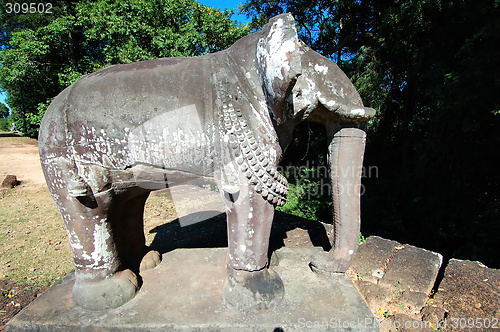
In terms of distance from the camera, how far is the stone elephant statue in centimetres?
156

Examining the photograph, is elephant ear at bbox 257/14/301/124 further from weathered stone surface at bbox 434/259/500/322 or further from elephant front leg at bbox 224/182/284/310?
weathered stone surface at bbox 434/259/500/322

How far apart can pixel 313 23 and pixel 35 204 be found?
7481 millimetres

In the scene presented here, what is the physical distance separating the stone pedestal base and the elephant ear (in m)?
1.21

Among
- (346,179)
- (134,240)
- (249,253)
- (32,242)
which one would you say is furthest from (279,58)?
(32,242)

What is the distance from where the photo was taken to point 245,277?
178cm

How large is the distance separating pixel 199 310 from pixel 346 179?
47.5 inches

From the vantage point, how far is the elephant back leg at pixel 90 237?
1.65 meters

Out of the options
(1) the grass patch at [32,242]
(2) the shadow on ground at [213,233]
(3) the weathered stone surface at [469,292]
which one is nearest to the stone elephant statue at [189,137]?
(3) the weathered stone surface at [469,292]

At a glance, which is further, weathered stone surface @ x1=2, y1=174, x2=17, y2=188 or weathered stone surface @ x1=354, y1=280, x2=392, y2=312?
weathered stone surface @ x1=2, y1=174, x2=17, y2=188

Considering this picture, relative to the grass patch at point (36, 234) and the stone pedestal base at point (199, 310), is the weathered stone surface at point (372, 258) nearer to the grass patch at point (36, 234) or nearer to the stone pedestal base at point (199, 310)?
the stone pedestal base at point (199, 310)

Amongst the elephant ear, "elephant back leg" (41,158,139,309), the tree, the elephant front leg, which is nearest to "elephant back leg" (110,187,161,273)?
"elephant back leg" (41,158,139,309)

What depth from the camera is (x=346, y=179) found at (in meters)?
1.89

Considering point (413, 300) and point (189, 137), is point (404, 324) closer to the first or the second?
point (413, 300)

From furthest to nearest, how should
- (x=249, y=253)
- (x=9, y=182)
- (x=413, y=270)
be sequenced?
(x=9, y=182) → (x=413, y=270) → (x=249, y=253)
